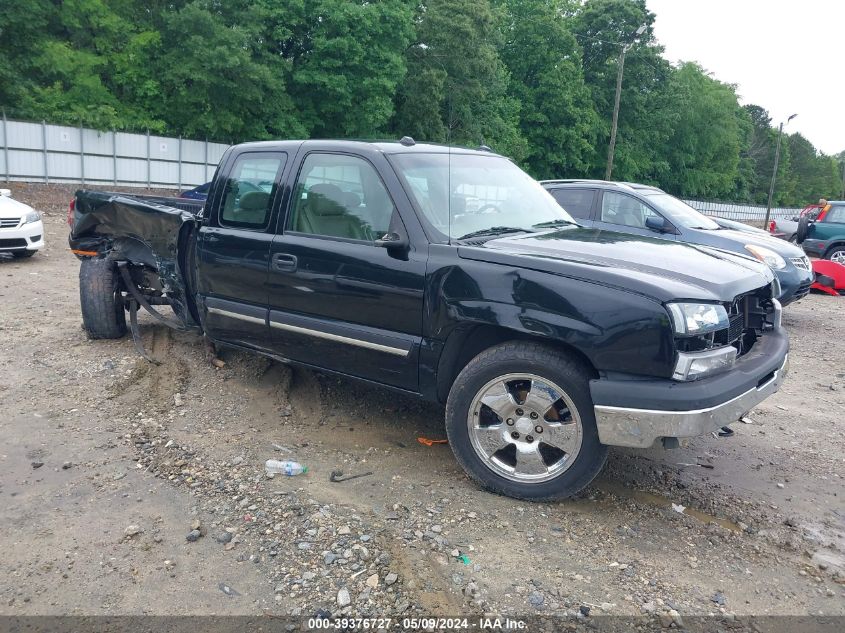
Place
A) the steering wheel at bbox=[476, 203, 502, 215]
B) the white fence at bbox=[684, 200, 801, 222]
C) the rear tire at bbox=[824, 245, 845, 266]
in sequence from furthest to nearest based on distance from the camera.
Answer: the white fence at bbox=[684, 200, 801, 222] → the rear tire at bbox=[824, 245, 845, 266] → the steering wheel at bbox=[476, 203, 502, 215]

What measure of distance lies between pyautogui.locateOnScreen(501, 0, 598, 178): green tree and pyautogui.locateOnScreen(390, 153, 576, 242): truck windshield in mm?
43883

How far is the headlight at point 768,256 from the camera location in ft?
29.6

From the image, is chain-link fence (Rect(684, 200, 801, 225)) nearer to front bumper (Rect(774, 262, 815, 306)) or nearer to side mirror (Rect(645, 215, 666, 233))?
front bumper (Rect(774, 262, 815, 306))

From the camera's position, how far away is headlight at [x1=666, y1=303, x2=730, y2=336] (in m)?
3.31

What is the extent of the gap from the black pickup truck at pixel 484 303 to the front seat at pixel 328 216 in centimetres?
1

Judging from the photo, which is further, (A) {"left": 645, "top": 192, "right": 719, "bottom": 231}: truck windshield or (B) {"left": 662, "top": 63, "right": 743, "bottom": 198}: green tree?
(B) {"left": 662, "top": 63, "right": 743, "bottom": 198}: green tree

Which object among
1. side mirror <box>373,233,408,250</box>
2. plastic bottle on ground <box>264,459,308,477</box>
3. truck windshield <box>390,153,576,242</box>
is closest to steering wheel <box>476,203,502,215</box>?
truck windshield <box>390,153,576,242</box>

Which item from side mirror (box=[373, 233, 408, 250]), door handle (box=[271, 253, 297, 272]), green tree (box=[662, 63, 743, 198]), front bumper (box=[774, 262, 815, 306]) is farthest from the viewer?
green tree (box=[662, 63, 743, 198])

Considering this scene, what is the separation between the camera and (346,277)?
14.0 feet

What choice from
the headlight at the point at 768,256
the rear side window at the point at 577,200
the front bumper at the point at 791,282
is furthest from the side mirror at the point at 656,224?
the front bumper at the point at 791,282

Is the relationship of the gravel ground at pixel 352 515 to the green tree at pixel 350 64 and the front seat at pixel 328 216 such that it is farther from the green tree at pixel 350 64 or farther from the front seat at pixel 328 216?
the green tree at pixel 350 64

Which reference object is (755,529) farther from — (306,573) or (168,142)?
(168,142)

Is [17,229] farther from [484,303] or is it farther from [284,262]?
[484,303]

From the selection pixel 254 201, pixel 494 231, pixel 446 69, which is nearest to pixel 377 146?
pixel 494 231
